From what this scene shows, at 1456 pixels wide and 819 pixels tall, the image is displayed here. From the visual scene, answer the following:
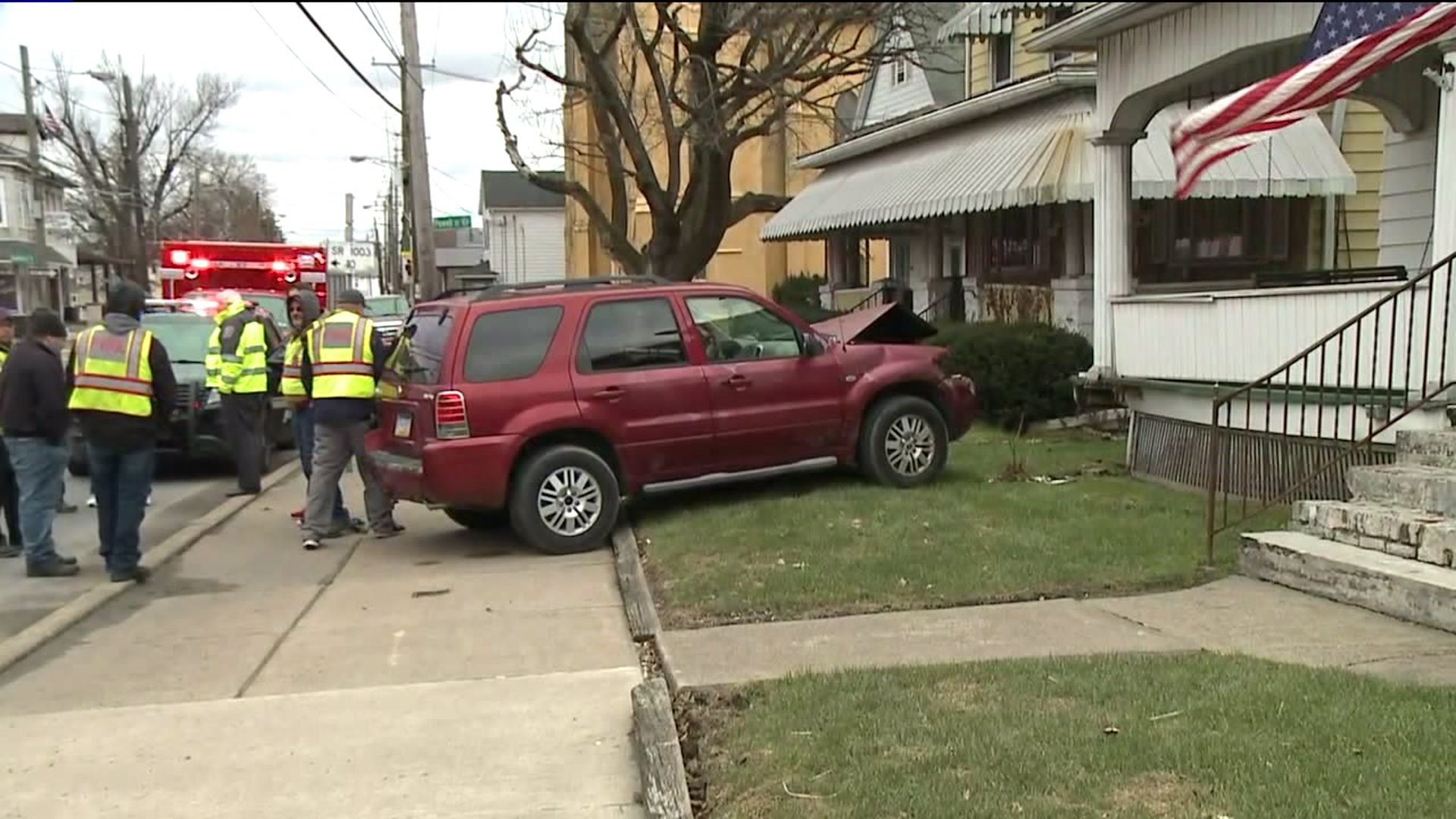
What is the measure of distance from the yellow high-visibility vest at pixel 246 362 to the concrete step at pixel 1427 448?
9440 mm

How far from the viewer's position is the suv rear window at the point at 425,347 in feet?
27.8

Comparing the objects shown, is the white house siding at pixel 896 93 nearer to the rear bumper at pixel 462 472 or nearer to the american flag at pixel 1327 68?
the american flag at pixel 1327 68

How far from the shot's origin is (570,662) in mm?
6035

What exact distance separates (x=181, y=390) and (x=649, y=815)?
1023cm

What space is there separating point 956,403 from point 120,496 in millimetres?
6181

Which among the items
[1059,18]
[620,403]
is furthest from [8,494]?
[1059,18]

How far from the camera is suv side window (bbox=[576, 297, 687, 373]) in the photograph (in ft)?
28.8

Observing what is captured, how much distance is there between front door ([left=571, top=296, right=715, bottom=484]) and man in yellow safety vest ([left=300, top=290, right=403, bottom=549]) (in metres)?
1.71

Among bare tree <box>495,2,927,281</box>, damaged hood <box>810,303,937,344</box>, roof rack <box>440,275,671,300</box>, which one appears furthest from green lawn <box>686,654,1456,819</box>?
bare tree <box>495,2,927,281</box>

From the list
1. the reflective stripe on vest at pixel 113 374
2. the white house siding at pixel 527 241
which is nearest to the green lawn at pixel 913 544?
the reflective stripe on vest at pixel 113 374

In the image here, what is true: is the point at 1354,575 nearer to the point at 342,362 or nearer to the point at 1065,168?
the point at 342,362

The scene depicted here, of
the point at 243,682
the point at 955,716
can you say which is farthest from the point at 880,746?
the point at 243,682

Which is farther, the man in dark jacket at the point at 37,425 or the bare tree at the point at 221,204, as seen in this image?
the bare tree at the point at 221,204

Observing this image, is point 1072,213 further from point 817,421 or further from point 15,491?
point 15,491
